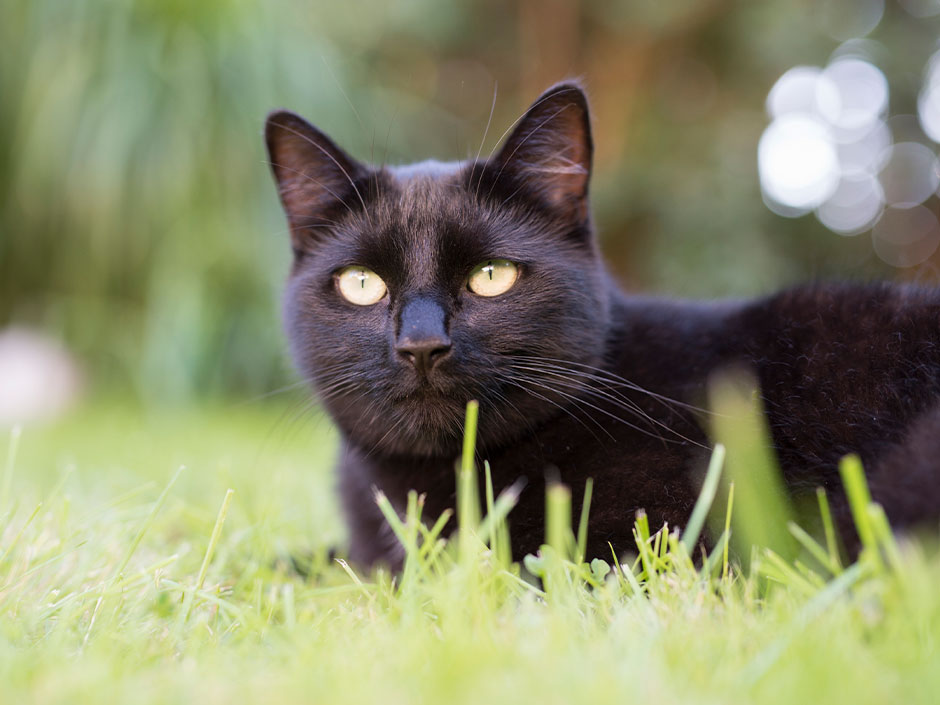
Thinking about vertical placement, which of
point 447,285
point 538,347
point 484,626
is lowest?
point 484,626

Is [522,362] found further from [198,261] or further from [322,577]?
[198,261]

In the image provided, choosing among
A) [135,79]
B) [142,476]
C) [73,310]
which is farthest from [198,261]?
[142,476]

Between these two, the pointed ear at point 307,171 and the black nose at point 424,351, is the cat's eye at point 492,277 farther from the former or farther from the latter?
the pointed ear at point 307,171

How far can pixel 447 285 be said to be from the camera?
125 centimetres

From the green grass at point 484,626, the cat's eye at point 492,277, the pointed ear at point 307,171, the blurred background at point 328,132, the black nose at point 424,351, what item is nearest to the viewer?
the green grass at point 484,626

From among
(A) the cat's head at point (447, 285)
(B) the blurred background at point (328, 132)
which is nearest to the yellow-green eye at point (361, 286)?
(A) the cat's head at point (447, 285)

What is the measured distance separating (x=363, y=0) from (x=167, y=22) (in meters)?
1.33

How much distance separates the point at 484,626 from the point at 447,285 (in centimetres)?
65

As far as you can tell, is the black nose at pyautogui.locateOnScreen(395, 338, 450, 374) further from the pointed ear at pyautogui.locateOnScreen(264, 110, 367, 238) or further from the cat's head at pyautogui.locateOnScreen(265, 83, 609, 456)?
the pointed ear at pyautogui.locateOnScreen(264, 110, 367, 238)

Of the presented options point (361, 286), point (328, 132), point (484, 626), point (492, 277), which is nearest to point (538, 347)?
point (492, 277)

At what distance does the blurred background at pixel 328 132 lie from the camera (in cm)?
379

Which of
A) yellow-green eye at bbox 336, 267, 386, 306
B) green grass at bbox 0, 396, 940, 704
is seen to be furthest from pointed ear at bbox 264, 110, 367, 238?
green grass at bbox 0, 396, 940, 704

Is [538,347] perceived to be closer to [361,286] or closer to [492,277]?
[492,277]

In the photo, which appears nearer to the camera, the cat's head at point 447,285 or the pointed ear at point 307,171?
the cat's head at point 447,285
